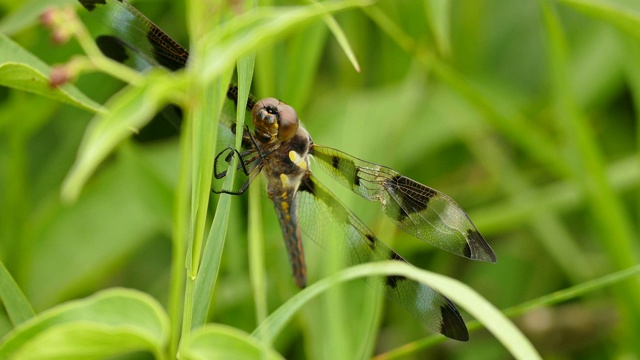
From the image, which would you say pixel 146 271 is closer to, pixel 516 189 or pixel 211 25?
pixel 516 189

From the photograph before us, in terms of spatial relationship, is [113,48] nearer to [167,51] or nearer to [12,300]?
[167,51]

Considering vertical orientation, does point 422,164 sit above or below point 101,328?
above

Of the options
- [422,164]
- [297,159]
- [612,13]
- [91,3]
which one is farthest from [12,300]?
[422,164]

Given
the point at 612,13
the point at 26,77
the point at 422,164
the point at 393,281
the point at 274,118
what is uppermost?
the point at 422,164

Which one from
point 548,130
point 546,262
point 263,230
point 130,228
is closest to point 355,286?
point 263,230

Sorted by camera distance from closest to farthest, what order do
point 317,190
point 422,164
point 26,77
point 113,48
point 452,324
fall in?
point 26,77
point 452,324
point 113,48
point 317,190
point 422,164

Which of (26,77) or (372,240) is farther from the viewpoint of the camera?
(372,240)

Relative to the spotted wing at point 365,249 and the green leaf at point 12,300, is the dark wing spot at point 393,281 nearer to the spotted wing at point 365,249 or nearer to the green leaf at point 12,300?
the spotted wing at point 365,249

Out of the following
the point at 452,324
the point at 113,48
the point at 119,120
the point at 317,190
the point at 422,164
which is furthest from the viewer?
the point at 422,164
